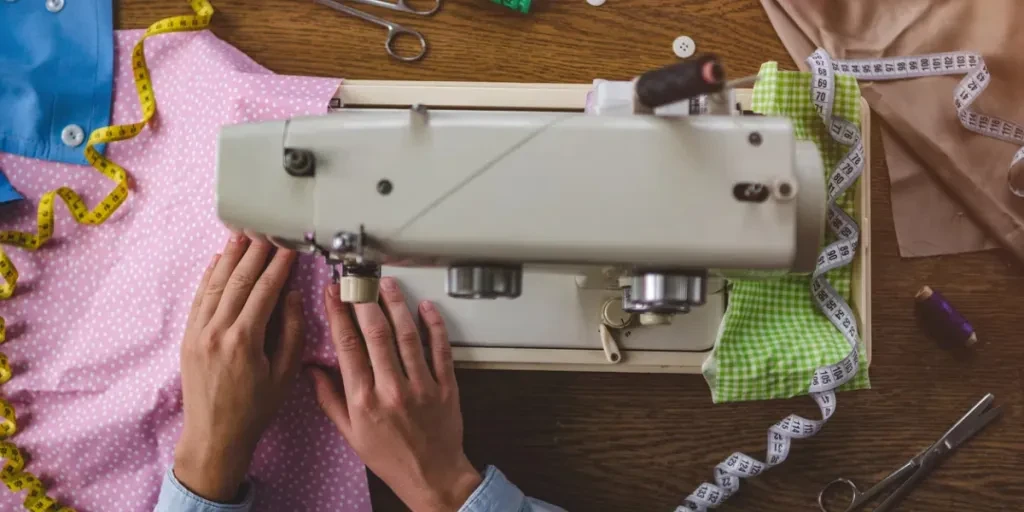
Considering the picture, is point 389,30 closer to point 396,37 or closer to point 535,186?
point 396,37

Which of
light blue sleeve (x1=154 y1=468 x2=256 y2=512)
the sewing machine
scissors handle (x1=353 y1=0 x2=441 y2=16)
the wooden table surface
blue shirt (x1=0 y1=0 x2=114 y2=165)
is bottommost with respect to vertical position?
light blue sleeve (x1=154 y1=468 x2=256 y2=512)

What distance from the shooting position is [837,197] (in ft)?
2.75

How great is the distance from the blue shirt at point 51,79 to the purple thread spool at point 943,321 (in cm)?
107

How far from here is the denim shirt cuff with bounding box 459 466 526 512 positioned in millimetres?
803

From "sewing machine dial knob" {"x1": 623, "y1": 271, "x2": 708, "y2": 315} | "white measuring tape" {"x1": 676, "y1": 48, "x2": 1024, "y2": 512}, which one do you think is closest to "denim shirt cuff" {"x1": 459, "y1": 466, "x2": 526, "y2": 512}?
"white measuring tape" {"x1": 676, "y1": 48, "x2": 1024, "y2": 512}

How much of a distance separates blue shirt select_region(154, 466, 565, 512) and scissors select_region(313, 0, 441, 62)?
55 cm

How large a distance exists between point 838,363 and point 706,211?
38 centimetres

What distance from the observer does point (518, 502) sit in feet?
2.73

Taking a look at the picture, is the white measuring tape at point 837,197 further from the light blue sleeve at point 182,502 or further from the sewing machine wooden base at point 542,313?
the light blue sleeve at point 182,502

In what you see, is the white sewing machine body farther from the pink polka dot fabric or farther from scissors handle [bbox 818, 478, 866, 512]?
scissors handle [bbox 818, 478, 866, 512]

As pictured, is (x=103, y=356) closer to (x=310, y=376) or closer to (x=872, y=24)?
(x=310, y=376)

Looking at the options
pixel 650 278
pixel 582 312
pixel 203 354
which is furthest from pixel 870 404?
pixel 203 354

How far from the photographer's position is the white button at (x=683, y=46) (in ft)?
3.21

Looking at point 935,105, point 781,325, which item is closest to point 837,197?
point 781,325
